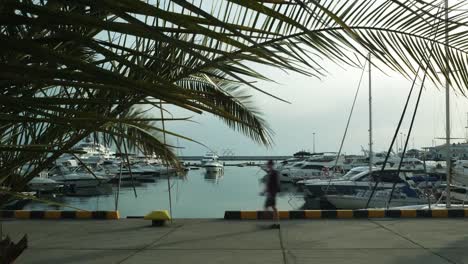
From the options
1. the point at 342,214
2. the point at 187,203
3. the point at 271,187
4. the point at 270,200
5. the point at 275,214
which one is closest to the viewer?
the point at 275,214

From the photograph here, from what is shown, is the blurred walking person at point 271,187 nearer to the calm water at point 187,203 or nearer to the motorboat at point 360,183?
the calm water at point 187,203

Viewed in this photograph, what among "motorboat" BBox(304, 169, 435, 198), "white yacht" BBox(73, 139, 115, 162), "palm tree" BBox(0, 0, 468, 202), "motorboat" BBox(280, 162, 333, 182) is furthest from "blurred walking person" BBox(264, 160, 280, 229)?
"motorboat" BBox(280, 162, 333, 182)

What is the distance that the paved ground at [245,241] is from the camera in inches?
313

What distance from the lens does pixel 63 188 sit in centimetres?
4022

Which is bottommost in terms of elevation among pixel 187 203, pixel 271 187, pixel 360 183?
pixel 187 203

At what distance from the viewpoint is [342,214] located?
1272 cm

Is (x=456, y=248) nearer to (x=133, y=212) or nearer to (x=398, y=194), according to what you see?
(x=398, y=194)

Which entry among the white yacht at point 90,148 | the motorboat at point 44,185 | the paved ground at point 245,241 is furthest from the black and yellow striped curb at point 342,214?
the motorboat at point 44,185

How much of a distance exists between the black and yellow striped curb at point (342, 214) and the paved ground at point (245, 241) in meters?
0.60

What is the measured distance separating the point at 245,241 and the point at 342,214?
4.00 m

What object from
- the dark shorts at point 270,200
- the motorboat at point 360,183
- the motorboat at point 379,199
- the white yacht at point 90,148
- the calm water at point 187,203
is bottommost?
the calm water at point 187,203

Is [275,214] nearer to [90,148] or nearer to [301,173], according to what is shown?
[90,148]

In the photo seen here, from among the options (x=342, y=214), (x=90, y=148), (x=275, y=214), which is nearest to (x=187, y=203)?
(x=342, y=214)

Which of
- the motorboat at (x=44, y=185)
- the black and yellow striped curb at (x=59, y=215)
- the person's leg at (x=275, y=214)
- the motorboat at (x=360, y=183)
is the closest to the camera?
the person's leg at (x=275, y=214)
